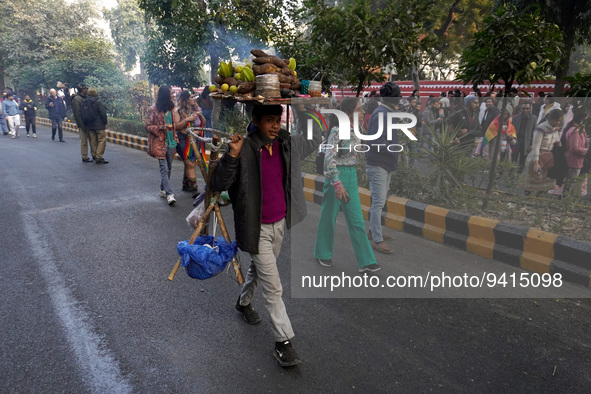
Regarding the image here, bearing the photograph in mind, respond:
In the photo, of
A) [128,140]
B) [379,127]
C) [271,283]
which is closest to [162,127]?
[379,127]

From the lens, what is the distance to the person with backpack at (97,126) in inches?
384

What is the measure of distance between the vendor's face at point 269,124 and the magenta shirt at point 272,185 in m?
0.10

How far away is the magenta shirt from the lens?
2934 millimetres

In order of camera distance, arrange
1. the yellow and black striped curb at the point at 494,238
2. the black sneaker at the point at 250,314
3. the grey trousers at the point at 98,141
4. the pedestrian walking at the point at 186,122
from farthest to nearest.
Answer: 1. the grey trousers at the point at 98,141
2. the pedestrian walking at the point at 186,122
3. the yellow and black striped curb at the point at 494,238
4. the black sneaker at the point at 250,314

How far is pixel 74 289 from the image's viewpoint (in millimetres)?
3916

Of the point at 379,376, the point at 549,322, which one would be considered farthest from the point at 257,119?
the point at 549,322

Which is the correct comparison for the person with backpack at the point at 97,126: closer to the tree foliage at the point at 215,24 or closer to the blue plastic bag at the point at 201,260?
the tree foliage at the point at 215,24

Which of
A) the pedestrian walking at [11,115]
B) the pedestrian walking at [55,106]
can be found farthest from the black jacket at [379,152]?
the pedestrian walking at [11,115]

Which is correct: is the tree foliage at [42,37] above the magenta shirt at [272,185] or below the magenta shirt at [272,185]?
above

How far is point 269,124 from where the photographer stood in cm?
288

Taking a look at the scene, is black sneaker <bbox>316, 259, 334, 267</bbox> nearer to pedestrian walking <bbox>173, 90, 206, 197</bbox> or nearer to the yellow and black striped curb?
the yellow and black striped curb

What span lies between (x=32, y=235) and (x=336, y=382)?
14.3ft

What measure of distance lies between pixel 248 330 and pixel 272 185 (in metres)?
1.13

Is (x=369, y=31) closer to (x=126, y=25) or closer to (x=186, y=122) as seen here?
(x=186, y=122)
